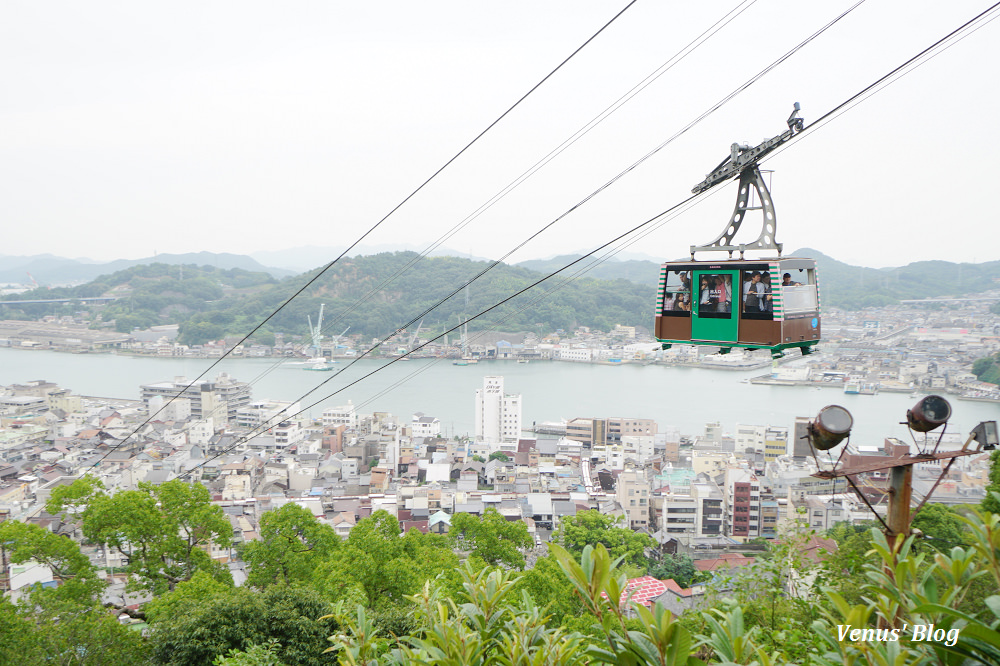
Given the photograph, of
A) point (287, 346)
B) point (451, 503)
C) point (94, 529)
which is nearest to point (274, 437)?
point (451, 503)

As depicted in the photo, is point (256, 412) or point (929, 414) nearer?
point (929, 414)

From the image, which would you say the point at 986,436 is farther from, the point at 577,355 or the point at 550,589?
the point at 577,355

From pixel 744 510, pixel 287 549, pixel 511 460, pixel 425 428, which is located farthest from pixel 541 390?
pixel 287 549

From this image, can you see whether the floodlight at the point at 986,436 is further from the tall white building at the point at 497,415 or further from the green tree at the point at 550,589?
the tall white building at the point at 497,415

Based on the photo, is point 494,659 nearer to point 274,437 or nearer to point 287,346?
point 274,437

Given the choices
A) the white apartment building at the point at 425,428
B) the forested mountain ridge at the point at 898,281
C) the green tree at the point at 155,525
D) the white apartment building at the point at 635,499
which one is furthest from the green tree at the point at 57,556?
the forested mountain ridge at the point at 898,281

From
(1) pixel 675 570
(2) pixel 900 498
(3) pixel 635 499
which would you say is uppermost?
(2) pixel 900 498

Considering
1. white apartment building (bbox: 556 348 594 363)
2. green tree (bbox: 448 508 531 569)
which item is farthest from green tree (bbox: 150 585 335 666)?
white apartment building (bbox: 556 348 594 363)
